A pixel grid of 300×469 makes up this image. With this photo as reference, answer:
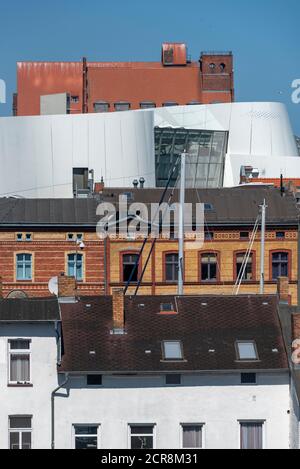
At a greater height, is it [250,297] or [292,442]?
[250,297]

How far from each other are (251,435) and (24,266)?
2711cm

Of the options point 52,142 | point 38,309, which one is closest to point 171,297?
point 38,309

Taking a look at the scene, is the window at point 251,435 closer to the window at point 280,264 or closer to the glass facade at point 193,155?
the window at point 280,264

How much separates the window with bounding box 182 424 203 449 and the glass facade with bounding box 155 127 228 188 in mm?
61429

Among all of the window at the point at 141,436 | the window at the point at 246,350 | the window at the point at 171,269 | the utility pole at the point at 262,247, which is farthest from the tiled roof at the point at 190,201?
the window at the point at 141,436

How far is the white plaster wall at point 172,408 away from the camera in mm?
47344

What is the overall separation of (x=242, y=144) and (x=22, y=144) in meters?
18.4

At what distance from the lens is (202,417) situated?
1874 inches

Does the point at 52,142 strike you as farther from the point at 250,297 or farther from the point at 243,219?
the point at 250,297

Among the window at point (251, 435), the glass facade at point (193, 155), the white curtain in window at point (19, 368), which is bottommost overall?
the window at point (251, 435)

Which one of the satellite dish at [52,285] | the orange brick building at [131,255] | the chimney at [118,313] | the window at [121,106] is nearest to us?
the chimney at [118,313]

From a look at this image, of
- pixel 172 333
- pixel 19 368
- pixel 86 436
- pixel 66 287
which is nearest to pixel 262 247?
pixel 66 287

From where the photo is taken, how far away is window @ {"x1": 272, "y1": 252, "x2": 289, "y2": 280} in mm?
73000

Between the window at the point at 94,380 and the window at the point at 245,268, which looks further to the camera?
the window at the point at 245,268
